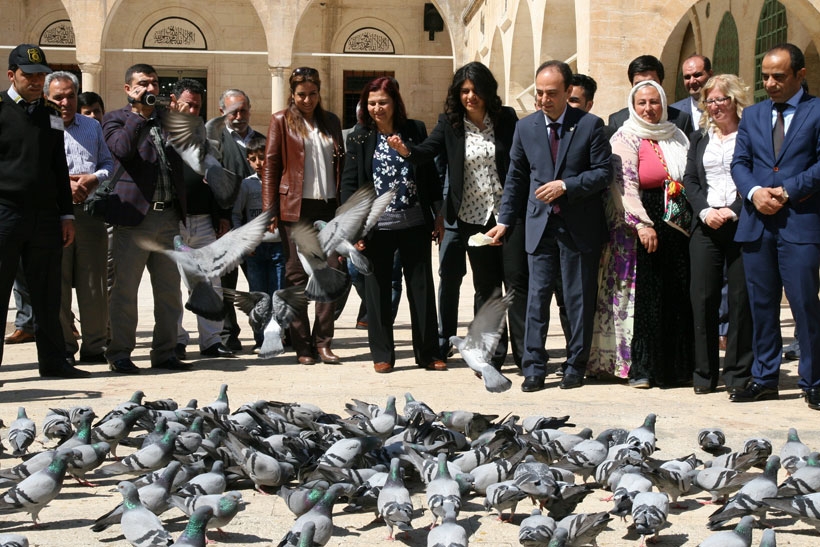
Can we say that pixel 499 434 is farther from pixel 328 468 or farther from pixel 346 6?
pixel 346 6

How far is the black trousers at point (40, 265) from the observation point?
693 cm

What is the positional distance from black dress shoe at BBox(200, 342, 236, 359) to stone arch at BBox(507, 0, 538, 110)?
11998 mm

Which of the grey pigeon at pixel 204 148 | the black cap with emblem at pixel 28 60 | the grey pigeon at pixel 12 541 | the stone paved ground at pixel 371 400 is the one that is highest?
the black cap with emblem at pixel 28 60

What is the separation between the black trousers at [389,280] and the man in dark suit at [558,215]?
2.57ft

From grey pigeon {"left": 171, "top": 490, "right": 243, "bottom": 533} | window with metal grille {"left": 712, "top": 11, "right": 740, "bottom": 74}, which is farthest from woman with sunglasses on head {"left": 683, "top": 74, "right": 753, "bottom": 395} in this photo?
window with metal grille {"left": 712, "top": 11, "right": 740, "bottom": 74}

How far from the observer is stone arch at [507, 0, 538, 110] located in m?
19.5

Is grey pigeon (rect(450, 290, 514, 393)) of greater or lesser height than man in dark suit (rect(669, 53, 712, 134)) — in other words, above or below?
below

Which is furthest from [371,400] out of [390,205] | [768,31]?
[768,31]

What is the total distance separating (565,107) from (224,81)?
2188 cm

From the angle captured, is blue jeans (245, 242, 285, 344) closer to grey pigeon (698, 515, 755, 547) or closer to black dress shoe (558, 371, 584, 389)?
black dress shoe (558, 371, 584, 389)

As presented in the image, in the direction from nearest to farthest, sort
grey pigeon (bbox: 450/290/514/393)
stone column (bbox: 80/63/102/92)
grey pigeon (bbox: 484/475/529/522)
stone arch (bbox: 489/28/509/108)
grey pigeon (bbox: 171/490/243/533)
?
1. grey pigeon (bbox: 171/490/243/533)
2. grey pigeon (bbox: 484/475/529/522)
3. grey pigeon (bbox: 450/290/514/393)
4. stone arch (bbox: 489/28/509/108)
5. stone column (bbox: 80/63/102/92)

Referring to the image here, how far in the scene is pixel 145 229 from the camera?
7551 mm

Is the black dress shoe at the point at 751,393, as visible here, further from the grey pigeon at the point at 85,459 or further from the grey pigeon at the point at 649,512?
the grey pigeon at the point at 85,459

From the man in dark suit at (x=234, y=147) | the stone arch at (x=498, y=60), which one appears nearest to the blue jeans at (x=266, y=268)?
the man in dark suit at (x=234, y=147)
